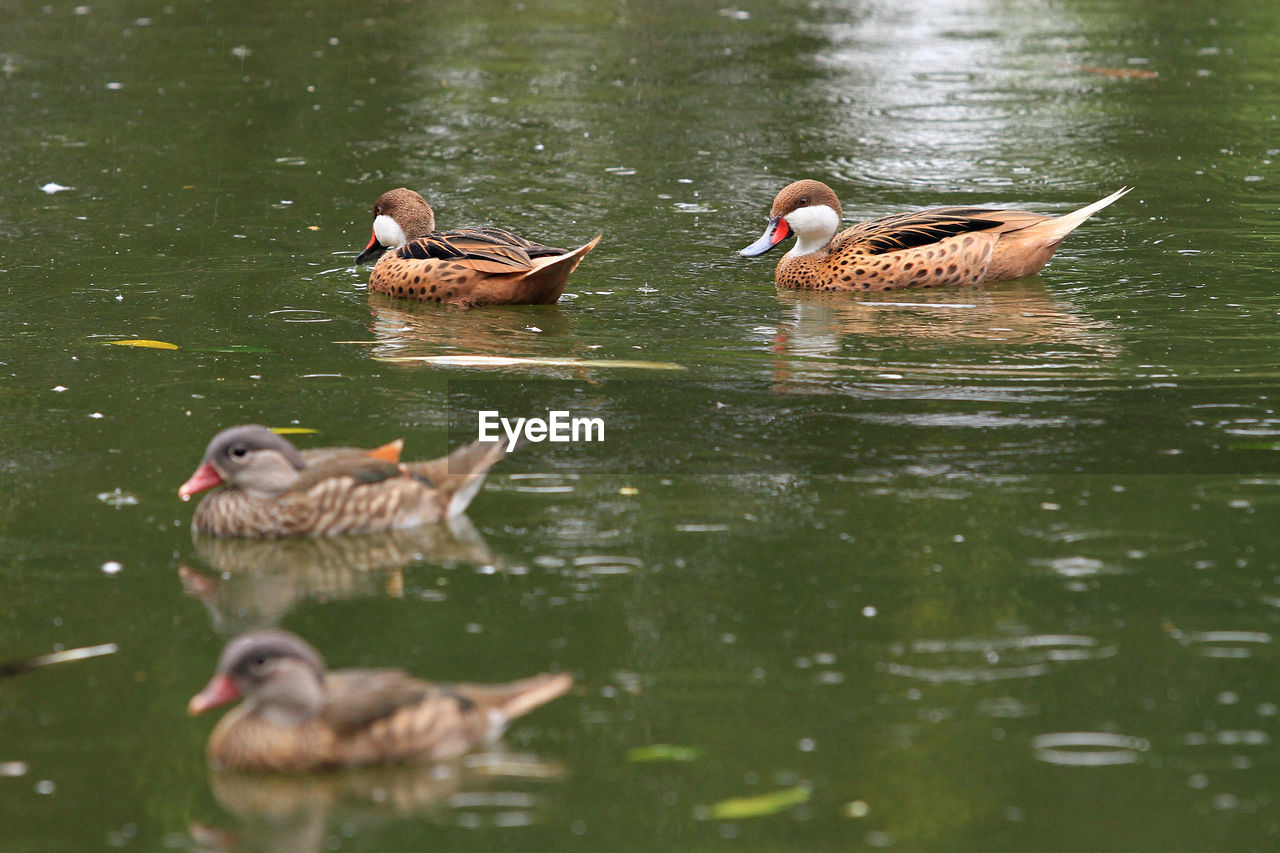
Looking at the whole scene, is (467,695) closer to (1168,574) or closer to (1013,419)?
(1168,574)

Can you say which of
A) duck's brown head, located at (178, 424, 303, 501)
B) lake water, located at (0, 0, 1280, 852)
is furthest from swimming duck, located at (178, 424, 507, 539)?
lake water, located at (0, 0, 1280, 852)

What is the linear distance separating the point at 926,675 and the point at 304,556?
262cm

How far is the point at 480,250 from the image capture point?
445 inches

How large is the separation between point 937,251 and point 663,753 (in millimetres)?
7004

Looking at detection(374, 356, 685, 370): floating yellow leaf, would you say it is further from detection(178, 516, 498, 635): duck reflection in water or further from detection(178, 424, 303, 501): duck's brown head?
detection(178, 424, 303, 501): duck's brown head

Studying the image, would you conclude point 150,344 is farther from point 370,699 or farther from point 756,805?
point 756,805

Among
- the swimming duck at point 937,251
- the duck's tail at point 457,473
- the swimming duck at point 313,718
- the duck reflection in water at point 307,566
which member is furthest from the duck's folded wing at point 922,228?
the swimming duck at point 313,718

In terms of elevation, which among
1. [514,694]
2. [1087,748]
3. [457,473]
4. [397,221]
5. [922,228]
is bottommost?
[1087,748]

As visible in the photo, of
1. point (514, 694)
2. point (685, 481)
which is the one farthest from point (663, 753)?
point (685, 481)

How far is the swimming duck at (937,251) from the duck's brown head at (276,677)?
7060 millimetres

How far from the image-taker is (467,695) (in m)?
5.49

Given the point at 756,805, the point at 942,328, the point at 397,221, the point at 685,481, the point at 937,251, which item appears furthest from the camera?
the point at 397,221

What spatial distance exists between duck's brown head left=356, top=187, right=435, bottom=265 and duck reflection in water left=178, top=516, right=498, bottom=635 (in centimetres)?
517

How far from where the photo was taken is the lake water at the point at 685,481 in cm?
520
